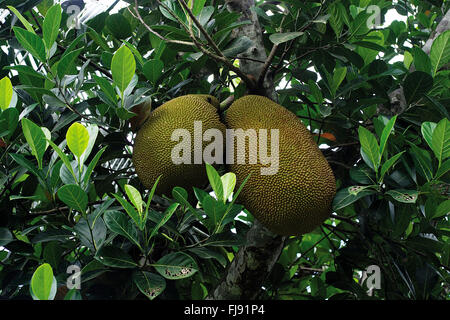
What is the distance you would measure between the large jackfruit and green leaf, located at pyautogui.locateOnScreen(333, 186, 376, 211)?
0.09ft

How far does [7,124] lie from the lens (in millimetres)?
1061

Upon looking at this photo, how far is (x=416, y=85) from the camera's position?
1200 mm

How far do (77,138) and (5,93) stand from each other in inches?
11.3

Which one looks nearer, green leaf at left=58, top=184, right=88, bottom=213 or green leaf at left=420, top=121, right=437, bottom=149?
green leaf at left=58, top=184, right=88, bottom=213

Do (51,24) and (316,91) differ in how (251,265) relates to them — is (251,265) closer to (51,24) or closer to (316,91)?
(316,91)

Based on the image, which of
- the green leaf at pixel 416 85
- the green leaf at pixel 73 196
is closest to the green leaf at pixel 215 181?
the green leaf at pixel 73 196

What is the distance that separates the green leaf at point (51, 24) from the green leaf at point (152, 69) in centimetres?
22

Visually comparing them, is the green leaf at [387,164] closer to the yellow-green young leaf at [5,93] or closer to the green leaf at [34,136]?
the green leaf at [34,136]

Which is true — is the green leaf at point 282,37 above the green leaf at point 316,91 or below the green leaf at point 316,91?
above

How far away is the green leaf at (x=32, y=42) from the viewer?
1.02m

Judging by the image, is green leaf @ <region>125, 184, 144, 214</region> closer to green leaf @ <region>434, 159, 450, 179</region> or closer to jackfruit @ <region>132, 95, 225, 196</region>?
jackfruit @ <region>132, 95, 225, 196</region>

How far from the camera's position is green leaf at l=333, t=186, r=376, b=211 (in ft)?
3.30

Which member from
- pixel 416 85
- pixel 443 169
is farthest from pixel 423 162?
pixel 416 85

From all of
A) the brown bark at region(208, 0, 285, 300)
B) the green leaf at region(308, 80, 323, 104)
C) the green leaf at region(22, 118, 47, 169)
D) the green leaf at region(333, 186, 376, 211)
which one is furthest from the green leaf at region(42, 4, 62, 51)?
the green leaf at region(333, 186, 376, 211)
